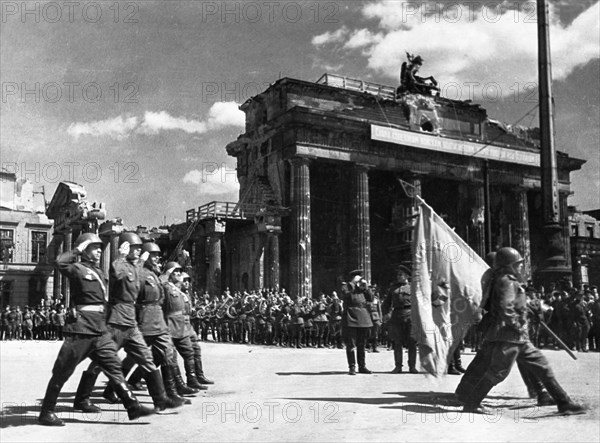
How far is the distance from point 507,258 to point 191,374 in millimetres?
5025

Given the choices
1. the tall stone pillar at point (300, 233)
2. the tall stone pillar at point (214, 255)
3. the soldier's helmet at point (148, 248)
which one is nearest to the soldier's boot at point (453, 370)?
the soldier's helmet at point (148, 248)

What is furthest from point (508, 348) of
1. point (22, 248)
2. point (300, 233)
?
point (22, 248)

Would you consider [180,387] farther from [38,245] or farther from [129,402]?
[38,245]

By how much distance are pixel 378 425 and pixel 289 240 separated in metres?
31.2

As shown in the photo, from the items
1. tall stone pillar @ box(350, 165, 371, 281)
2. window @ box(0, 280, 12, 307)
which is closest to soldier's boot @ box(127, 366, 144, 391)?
tall stone pillar @ box(350, 165, 371, 281)

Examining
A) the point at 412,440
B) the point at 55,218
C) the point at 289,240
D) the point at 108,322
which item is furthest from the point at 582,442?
the point at 55,218

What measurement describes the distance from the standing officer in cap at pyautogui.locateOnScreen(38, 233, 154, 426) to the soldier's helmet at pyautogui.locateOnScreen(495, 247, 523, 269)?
441 cm

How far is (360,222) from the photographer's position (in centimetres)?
4006

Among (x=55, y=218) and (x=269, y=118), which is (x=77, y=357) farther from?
(x=55, y=218)

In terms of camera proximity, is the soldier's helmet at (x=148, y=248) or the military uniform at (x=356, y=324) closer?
the soldier's helmet at (x=148, y=248)

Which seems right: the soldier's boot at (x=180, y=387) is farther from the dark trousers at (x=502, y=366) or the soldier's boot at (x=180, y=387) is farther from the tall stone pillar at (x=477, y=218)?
the tall stone pillar at (x=477, y=218)

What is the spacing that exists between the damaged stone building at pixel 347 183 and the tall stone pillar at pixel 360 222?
0.06 m

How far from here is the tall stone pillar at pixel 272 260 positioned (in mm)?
36844

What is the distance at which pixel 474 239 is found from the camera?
151 ft
